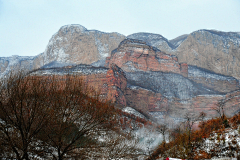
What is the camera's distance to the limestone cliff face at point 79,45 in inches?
5861

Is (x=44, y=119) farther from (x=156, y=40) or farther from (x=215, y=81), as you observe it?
(x=156, y=40)

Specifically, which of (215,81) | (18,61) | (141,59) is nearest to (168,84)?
(141,59)

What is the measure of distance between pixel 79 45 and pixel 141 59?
60916 millimetres

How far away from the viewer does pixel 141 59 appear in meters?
110

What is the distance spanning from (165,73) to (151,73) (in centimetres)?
861

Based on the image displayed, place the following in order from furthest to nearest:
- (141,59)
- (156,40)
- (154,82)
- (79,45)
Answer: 1. (156,40)
2. (79,45)
3. (141,59)
4. (154,82)

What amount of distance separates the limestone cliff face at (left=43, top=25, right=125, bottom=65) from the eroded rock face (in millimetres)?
34847

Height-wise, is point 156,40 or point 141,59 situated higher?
point 156,40

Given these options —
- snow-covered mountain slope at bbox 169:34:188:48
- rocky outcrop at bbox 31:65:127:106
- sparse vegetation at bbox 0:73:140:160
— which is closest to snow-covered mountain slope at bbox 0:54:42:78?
rocky outcrop at bbox 31:65:127:106

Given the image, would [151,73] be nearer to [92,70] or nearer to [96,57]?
[92,70]

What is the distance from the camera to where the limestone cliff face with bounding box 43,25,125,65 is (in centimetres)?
14888

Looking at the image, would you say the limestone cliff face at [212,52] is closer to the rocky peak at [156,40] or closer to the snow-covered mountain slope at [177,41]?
the rocky peak at [156,40]

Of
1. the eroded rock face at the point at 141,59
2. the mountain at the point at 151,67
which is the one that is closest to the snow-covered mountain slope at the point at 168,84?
the mountain at the point at 151,67

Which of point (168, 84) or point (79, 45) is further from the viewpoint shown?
point (79, 45)
